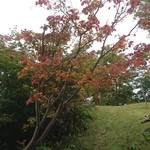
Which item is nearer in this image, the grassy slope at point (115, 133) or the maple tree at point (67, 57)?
the maple tree at point (67, 57)

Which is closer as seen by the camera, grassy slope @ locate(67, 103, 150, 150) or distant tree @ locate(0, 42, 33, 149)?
distant tree @ locate(0, 42, 33, 149)

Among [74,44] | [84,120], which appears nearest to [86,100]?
[74,44]

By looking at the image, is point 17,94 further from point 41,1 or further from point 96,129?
point 96,129

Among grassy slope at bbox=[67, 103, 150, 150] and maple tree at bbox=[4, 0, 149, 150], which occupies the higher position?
maple tree at bbox=[4, 0, 149, 150]

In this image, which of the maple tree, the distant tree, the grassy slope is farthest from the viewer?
the grassy slope

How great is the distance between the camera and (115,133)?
1492 cm

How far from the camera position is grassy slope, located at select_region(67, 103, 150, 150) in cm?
1341

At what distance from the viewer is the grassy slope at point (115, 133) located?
1341 centimetres

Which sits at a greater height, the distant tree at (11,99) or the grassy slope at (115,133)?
the distant tree at (11,99)

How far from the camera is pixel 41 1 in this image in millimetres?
9008

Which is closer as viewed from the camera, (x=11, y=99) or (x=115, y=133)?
(x=11, y=99)

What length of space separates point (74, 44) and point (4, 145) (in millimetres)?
5721

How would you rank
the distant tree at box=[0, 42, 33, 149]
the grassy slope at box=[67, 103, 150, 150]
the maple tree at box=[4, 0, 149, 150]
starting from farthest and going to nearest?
the grassy slope at box=[67, 103, 150, 150]
the distant tree at box=[0, 42, 33, 149]
the maple tree at box=[4, 0, 149, 150]

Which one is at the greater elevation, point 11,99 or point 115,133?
point 11,99
